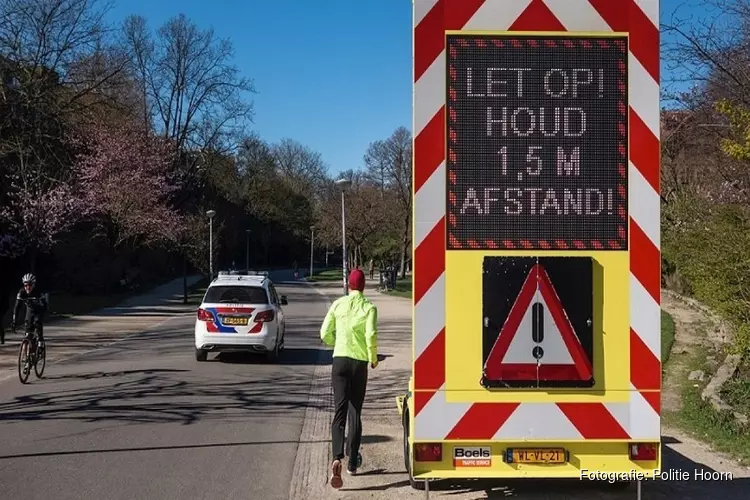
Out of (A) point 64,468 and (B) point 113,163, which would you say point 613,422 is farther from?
(B) point 113,163

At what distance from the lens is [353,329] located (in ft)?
21.5

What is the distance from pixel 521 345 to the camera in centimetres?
468

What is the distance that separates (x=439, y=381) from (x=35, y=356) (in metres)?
10.1

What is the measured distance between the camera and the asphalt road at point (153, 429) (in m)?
6.62

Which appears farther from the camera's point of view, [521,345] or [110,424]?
[110,424]

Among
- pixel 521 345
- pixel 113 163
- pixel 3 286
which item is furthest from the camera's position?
pixel 113 163

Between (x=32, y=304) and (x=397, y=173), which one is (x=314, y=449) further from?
(x=397, y=173)

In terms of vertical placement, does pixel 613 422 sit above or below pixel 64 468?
above

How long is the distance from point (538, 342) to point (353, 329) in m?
2.24

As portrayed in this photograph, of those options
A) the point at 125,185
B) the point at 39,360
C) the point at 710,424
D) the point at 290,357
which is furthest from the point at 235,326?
the point at 125,185

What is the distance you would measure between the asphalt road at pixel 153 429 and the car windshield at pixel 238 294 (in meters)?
1.26

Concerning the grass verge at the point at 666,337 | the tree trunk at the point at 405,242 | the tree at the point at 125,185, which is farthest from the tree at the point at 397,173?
the grass verge at the point at 666,337

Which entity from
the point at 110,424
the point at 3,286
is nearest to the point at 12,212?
the point at 3,286

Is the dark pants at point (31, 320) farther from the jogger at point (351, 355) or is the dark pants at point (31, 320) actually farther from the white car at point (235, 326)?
the jogger at point (351, 355)
